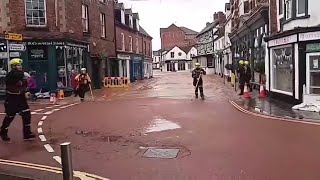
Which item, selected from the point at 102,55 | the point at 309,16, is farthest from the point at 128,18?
the point at 309,16

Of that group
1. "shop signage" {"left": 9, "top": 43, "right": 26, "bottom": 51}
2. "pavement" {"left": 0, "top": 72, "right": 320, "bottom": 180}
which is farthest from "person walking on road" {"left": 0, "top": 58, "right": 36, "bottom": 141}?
"shop signage" {"left": 9, "top": 43, "right": 26, "bottom": 51}

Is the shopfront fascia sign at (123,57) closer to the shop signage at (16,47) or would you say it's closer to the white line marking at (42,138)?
the shop signage at (16,47)

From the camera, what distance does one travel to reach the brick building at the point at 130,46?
127ft

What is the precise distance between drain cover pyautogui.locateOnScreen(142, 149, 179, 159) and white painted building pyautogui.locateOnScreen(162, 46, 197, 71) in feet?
322

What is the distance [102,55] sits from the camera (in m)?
31.6

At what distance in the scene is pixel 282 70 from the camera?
57.8ft

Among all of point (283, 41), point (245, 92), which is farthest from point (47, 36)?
point (283, 41)

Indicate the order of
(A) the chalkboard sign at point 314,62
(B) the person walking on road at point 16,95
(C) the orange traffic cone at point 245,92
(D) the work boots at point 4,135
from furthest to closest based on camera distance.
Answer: (C) the orange traffic cone at point 245,92
(A) the chalkboard sign at point 314,62
(D) the work boots at point 4,135
(B) the person walking on road at point 16,95

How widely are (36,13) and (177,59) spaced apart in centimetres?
8379

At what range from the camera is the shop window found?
53.5ft

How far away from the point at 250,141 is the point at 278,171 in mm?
2340

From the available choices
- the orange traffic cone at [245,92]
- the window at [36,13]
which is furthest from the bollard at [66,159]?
the window at [36,13]

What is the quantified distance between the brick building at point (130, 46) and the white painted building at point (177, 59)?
5165 cm

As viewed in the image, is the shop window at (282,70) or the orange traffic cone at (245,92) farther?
the orange traffic cone at (245,92)
